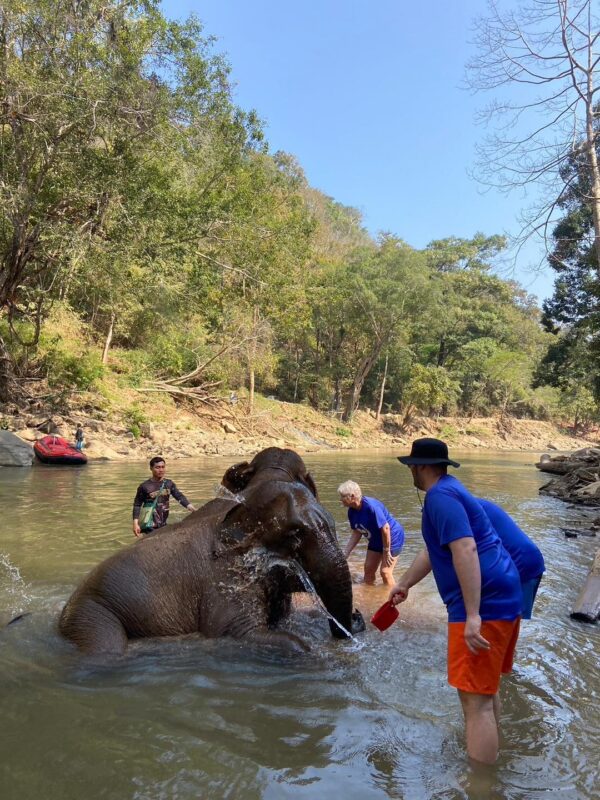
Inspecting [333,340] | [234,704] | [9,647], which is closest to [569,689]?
[234,704]

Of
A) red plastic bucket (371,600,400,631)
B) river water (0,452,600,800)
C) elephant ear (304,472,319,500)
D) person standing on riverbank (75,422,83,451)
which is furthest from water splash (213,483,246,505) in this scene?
person standing on riverbank (75,422,83,451)

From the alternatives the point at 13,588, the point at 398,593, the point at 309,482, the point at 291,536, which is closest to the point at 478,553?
the point at 398,593

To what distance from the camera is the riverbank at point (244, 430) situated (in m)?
22.2

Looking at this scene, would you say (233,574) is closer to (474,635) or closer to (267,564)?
(267,564)

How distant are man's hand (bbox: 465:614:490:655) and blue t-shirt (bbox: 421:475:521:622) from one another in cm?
10

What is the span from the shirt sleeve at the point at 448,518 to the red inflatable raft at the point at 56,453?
1704cm

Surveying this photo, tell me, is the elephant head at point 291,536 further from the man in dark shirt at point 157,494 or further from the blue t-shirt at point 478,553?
the man in dark shirt at point 157,494

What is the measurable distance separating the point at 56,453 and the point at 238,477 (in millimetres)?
14946

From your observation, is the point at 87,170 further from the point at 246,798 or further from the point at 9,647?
the point at 246,798

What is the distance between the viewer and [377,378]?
47.6m

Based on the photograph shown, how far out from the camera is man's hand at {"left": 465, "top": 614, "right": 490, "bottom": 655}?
2.74 m

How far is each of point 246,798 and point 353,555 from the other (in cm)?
623

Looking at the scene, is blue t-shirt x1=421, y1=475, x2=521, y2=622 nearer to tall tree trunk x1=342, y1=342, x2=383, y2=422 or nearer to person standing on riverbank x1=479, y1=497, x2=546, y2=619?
person standing on riverbank x1=479, y1=497, x2=546, y2=619

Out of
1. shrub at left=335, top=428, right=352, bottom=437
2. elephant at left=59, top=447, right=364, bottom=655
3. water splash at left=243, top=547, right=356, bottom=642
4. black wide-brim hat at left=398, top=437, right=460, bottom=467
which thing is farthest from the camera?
shrub at left=335, top=428, right=352, bottom=437
